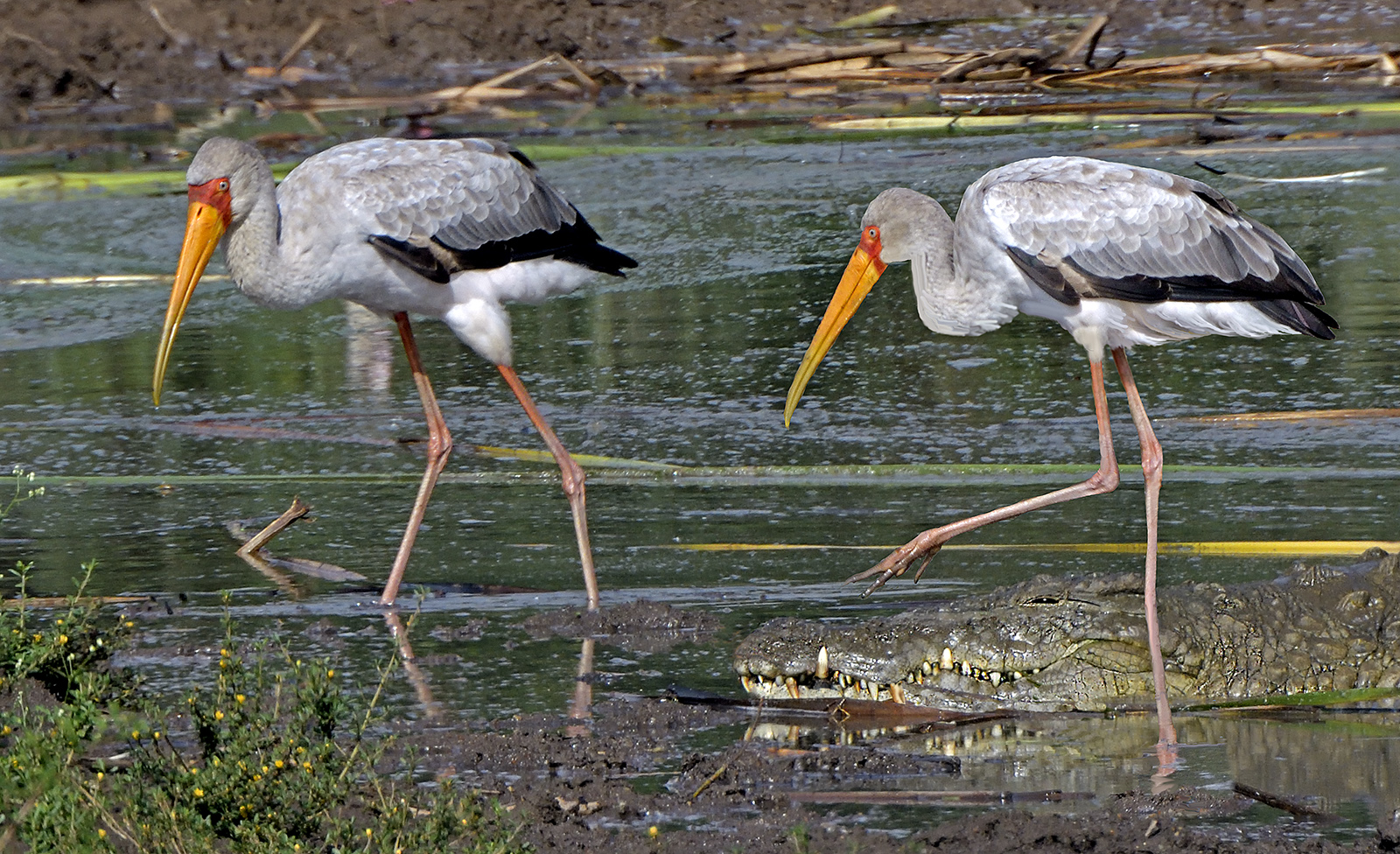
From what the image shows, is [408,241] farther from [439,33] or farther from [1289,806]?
[439,33]

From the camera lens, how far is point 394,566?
5.36 m

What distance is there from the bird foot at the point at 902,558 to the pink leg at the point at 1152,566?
57cm

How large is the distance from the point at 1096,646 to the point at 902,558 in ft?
2.15

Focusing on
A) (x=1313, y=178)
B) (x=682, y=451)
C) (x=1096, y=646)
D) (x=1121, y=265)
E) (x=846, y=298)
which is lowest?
(x=682, y=451)

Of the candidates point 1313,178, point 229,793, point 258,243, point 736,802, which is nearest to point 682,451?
point 258,243

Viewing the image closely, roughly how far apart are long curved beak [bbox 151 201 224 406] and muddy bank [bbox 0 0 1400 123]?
29.2 ft

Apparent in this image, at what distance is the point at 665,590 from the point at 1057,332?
10.8ft

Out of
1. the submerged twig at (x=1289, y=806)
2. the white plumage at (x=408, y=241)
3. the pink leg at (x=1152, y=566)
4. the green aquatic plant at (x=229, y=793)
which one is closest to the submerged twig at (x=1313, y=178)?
the pink leg at (x=1152, y=566)

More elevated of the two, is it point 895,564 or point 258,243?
point 258,243

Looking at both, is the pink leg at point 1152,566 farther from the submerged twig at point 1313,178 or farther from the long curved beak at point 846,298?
the submerged twig at point 1313,178

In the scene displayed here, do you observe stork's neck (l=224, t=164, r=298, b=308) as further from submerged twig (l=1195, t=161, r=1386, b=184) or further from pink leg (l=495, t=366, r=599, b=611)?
submerged twig (l=1195, t=161, r=1386, b=184)

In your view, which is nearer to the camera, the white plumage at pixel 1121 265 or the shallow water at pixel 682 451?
the shallow water at pixel 682 451

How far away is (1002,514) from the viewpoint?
17.4ft

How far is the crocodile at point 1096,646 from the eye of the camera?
14.5 ft
